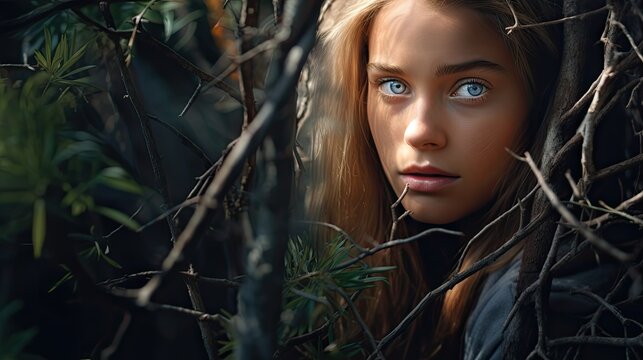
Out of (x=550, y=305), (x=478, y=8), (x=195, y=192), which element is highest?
(x=478, y=8)

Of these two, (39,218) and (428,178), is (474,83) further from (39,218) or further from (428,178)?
(39,218)

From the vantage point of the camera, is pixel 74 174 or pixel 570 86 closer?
pixel 74 174

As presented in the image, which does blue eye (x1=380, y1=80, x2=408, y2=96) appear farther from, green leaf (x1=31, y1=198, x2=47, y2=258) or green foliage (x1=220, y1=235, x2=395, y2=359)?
green leaf (x1=31, y1=198, x2=47, y2=258)

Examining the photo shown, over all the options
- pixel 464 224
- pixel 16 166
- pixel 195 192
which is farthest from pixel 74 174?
pixel 464 224

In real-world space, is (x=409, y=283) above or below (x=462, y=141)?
below

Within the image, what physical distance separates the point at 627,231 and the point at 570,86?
25 centimetres

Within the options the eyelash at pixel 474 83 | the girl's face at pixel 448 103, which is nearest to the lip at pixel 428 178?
the girl's face at pixel 448 103

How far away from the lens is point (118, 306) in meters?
0.61

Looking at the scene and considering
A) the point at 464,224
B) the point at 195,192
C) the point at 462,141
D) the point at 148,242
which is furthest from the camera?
the point at 148,242

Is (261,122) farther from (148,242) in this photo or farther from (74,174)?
(148,242)

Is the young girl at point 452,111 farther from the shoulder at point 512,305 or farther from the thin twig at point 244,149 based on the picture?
the thin twig at point 244,149

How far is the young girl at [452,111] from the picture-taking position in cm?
109

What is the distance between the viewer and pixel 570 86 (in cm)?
99

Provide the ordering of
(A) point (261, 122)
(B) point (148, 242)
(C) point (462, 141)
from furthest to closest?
1. (B) point (148, 242)
2. (C) point (462, 141)
3. (A) point (261, 122)
